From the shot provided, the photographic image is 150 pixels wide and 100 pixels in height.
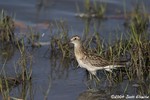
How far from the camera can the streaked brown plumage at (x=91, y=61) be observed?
34.1 ft

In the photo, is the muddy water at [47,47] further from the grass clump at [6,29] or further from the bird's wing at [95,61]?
the grass clump at [6,29]

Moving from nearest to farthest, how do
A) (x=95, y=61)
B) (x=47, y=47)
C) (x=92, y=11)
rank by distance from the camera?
1. (x=95, y=61)
2. (x=47, y=47)
3. (x=92, y=11)

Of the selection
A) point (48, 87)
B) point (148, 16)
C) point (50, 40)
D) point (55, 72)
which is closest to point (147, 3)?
point (148, 16)

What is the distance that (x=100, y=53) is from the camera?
10.8 metres

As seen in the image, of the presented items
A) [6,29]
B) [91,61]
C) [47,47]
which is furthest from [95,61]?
[6,29]

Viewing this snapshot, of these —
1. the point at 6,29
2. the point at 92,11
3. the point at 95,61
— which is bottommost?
the point at 95,61

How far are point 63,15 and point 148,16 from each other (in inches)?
74.9

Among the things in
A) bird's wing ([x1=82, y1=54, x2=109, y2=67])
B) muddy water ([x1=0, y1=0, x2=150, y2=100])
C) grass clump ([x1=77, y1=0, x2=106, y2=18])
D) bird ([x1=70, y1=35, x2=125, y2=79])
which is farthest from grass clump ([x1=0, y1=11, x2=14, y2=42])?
grass clump ([x1=77, y1=0, x2=106, y2=18])

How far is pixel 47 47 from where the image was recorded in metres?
12.2

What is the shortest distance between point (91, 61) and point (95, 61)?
0.07 m

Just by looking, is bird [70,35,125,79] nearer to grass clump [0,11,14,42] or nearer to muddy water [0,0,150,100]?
muddy water [0,0,150,100]

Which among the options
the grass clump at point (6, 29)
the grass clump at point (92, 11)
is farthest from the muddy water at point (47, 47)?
the grass clump at point (6, 29)

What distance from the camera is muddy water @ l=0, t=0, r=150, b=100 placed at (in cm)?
977

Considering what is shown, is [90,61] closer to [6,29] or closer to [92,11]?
[6,29]
